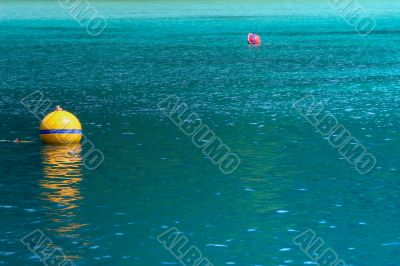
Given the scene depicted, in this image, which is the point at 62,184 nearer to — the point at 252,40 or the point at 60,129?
the point at 60,129

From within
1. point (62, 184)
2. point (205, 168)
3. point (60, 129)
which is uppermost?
point (205, 168)

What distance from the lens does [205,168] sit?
32.8 m

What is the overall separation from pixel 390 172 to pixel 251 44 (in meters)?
57.6

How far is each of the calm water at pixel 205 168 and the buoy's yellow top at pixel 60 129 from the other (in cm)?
62

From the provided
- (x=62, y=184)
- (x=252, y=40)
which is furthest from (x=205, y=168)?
(x=252, y=40)

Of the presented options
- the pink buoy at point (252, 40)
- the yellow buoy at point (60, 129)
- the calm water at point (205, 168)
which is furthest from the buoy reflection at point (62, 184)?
the pink buoy at point (252, 40)

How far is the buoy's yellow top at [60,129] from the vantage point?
36.1m

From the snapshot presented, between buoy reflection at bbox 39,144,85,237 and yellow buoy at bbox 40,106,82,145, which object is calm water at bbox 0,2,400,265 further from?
yellow buoy at bbox 40,106,82,145

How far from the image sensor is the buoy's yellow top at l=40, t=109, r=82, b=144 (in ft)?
118

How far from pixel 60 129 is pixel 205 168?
6058mm

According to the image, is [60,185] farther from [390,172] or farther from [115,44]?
[115,44]

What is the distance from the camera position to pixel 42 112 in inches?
1797

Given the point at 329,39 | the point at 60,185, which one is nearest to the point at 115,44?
the point at 329,39

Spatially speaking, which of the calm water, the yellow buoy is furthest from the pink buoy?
the yellow buoy
